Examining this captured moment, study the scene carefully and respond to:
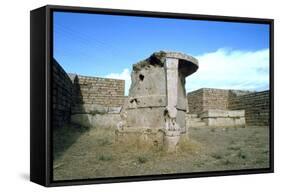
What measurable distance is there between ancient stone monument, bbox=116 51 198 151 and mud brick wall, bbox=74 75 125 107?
0.24 meters

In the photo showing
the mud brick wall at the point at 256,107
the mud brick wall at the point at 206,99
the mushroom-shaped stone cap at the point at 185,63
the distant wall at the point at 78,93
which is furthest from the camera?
the mud brick wall at the point at 256,107

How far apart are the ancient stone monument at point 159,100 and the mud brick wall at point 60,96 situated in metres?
0.94

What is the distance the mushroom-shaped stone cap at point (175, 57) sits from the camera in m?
8.81

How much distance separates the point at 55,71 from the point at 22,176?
163 cm

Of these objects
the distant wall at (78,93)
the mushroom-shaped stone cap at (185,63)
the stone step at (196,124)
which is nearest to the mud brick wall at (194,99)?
the stone step at (196,124)

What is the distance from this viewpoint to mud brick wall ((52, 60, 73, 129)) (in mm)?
7984

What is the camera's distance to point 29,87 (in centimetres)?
845

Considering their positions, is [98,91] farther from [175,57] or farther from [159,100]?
[175,57]

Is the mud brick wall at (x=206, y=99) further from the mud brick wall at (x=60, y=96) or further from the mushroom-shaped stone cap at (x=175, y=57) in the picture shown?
the mud brick wall at (x=60, y=96)

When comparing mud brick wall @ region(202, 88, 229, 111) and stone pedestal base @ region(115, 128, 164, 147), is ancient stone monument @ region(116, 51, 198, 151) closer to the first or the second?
stone pedestal base @ region(115, 128, 164, 147)

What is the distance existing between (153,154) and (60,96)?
1662 mm

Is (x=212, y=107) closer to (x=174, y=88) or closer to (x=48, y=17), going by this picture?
(x=174, y=88)

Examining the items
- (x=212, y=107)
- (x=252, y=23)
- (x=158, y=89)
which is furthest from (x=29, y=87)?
(x=252, y=23)

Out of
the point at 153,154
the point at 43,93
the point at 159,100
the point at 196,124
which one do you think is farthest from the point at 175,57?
the point at 43,93
